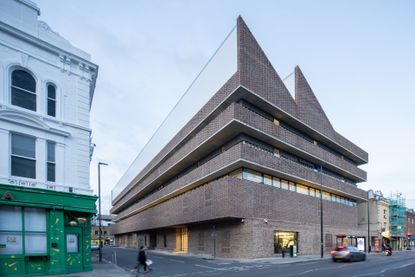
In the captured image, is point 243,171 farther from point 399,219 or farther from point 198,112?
point 399,219

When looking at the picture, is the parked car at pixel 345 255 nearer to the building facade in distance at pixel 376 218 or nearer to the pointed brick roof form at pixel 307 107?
the pointed brick roof form at pixel 307 107

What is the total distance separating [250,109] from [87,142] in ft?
56.7

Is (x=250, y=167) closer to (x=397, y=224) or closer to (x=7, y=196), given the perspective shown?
(x=7, y=196)

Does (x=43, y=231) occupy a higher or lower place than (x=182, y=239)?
higher

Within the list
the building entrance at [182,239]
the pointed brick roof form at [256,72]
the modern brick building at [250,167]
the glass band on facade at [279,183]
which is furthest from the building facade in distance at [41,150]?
the building entrance at [182,239]

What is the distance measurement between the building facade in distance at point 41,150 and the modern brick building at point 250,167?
507 inches

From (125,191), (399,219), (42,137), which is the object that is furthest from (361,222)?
(42,137)

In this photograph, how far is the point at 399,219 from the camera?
72.1 metres

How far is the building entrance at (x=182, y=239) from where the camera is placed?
4072 centimetres

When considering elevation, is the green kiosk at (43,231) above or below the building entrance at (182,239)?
above

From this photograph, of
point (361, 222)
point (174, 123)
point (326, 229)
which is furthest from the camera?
point (361, 222)

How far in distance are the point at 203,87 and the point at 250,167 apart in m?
11.7

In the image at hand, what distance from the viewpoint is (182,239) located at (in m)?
41.7

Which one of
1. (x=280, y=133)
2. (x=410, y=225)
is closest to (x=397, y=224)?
(x=410, y=225)
